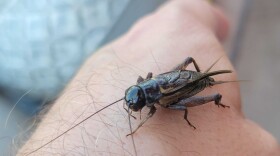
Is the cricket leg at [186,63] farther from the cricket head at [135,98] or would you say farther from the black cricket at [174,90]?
the cricket head at [135,98]

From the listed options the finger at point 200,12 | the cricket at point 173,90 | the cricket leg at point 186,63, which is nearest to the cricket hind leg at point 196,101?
the cricket at point 173,90

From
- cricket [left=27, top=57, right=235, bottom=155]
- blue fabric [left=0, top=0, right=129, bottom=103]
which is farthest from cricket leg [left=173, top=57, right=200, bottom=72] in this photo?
blue fabric [left=0, top=0, right=129, bottom=103]

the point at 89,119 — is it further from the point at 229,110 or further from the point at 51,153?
the point at 229,110

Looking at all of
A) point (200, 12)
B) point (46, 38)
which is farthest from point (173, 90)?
point (46, 38)

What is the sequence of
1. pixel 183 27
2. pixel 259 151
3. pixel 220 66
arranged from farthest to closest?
pixel 183 27 → pixel 220 66 → pixel 259 151

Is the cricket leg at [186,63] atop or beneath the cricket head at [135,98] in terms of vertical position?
atop

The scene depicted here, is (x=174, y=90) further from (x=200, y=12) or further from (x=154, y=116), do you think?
(x=200, y=12)

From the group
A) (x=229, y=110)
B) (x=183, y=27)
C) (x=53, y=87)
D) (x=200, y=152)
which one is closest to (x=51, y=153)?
(x=200, y=152)
